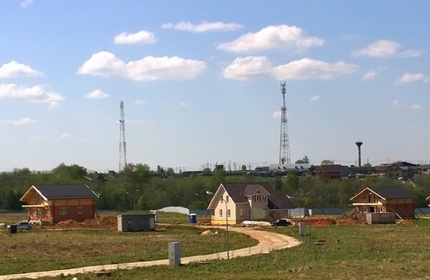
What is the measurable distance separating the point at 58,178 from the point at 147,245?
10839cm

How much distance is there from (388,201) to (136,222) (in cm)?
3144

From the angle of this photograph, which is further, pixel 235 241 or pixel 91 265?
pixel 235 241

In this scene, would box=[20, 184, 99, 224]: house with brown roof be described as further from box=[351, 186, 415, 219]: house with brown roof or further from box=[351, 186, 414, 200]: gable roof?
box=[351, 186, 414, 200]: gable roof

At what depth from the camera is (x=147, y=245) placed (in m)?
44.7

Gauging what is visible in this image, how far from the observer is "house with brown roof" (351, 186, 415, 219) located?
80500 millimetres

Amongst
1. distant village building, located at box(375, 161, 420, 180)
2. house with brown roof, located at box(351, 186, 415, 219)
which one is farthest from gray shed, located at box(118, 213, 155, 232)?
distant village building, located at box(375, 161, 420, 180)

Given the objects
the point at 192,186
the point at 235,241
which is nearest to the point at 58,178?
the point at 192,186

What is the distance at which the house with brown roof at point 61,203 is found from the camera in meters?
78.1

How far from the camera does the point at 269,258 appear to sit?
3338cm

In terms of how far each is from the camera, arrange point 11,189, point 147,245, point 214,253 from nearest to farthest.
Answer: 1. point 214,253
2. point 147,245
3. point 11,189

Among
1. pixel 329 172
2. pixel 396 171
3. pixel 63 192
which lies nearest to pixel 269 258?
pixel 63 192

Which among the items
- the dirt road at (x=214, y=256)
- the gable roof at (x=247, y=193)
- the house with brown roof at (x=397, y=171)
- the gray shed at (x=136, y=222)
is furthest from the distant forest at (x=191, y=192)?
the dirt road at (x=214, y=256)

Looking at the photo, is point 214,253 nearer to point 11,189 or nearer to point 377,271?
point 377,271

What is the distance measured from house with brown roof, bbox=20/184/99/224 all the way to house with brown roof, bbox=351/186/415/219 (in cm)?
3151
